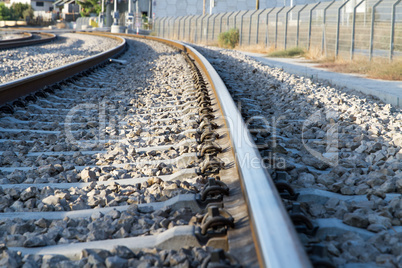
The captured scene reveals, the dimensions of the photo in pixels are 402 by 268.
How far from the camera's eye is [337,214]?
242 cm

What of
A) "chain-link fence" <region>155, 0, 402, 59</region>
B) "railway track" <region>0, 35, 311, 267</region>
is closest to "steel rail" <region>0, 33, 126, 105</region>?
"railway track" <region>0, 35, 311, 267</region>

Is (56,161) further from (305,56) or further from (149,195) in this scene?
(305,56)

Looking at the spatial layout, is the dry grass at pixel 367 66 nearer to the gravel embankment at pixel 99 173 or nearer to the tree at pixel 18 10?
the gravel embankment at pixel 99 173

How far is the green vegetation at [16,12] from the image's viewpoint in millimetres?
85500

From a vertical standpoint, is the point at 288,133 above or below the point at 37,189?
above

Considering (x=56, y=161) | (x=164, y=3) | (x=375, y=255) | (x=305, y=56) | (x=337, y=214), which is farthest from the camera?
(x=164, y=3)

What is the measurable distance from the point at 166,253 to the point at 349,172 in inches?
68.4

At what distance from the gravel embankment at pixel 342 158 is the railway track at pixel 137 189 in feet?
1.19

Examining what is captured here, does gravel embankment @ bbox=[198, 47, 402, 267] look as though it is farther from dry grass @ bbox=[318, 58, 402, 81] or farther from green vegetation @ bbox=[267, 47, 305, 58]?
green vegetation @ bbox=[267, 47, 305, 58]

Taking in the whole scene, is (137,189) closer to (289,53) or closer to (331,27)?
(331,27)

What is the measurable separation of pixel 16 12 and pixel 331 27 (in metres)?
85.8

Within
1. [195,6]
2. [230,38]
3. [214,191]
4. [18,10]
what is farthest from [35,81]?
[18,10]

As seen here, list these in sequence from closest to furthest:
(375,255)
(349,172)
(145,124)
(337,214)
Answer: (375,255) → (337,214) → (349,172) → (145,124)

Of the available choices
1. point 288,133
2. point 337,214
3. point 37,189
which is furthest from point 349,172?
point 37,189
